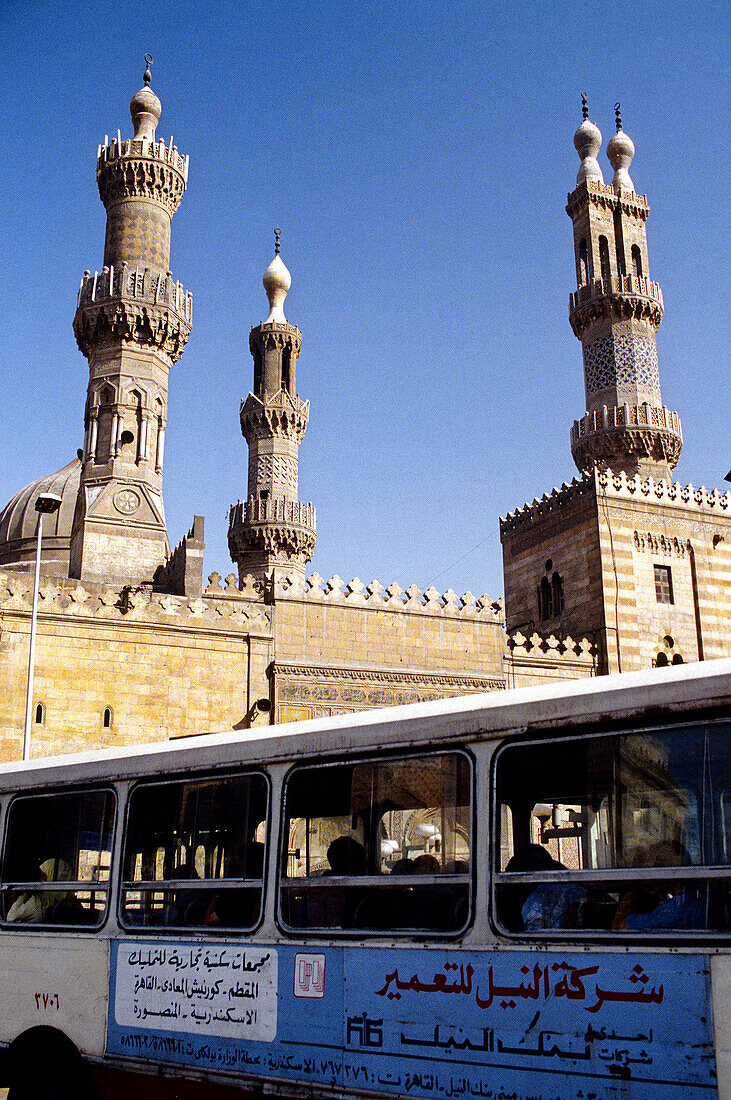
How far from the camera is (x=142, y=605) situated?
18188mm

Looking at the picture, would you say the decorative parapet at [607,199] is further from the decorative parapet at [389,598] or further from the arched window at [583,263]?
the decorative parapet at [389,598]

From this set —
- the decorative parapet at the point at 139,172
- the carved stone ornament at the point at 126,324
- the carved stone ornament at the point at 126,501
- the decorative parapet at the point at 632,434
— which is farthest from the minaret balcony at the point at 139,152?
the decorative parapet at the point at 632,434

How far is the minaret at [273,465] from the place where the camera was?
2905cm

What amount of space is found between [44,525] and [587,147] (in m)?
20.8

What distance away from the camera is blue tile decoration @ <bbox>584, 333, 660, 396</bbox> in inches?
1088

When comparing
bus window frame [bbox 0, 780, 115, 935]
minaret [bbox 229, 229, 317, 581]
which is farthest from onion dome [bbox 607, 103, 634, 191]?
bus window frame [bbox 0, 780, 115, 935]

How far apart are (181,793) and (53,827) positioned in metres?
0.93

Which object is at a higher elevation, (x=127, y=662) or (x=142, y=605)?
(x=142, y=605)

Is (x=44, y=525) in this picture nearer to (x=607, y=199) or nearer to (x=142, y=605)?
(x=142, y=605)

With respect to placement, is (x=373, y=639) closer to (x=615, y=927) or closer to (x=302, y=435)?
(x=302, y=435)

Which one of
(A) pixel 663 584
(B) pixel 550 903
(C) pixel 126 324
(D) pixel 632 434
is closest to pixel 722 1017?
(B) pixel 550 903

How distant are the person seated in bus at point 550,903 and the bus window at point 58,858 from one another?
7.16ft

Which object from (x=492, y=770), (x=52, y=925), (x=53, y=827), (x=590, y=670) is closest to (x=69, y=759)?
(x=53, y=827)

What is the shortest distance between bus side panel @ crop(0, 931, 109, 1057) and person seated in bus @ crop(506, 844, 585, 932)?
7.37 feet
